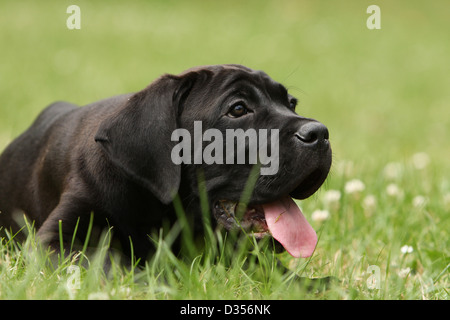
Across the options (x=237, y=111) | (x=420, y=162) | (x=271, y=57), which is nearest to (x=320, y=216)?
(x=237, y=111)

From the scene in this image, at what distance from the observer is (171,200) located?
3076 millimetres

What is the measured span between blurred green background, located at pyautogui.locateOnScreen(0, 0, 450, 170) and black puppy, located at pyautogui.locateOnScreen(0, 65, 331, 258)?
3281 mm

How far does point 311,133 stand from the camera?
3.10 m

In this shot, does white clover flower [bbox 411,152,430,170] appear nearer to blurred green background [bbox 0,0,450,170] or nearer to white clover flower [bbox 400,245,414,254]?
blurred green background [bbox 0,0,450,170]

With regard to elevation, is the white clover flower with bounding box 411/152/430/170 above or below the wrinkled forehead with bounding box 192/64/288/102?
below

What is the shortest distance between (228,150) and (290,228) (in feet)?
1.53

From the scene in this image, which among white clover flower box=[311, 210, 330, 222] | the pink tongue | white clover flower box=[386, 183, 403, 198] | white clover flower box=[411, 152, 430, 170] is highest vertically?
the pink tongue

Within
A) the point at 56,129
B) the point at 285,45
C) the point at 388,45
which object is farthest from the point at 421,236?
the point at 388,45

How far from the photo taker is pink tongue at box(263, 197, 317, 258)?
315cm

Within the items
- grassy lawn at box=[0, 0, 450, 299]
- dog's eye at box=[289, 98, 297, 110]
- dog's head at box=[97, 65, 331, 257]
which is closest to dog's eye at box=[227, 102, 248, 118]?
dog's head at box=[97, 65, 331, 257]

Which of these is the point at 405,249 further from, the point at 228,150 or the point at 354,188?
the point at 354,188

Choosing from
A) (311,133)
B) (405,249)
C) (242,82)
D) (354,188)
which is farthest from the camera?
(354,188)

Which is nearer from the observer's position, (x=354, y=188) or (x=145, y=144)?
(x=145, y=144)

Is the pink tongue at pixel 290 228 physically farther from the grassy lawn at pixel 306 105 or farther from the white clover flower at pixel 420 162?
the white clover flower at pixel 420 162
